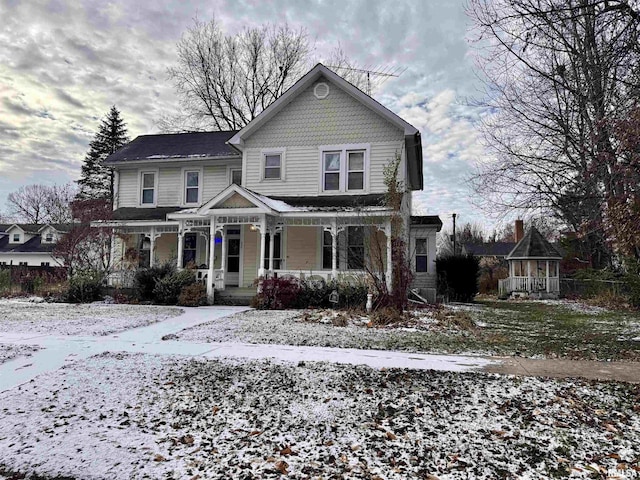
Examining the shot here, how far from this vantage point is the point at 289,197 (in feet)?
51.9

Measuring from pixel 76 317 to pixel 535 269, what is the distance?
70.9 ft

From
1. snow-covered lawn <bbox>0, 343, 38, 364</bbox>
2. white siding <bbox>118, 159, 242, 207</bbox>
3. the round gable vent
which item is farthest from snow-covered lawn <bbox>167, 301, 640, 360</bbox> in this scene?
the round gable vent

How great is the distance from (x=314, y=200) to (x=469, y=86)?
→ 6969mm

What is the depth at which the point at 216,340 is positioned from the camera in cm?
788

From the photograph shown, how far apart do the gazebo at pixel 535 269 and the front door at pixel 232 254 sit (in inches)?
598

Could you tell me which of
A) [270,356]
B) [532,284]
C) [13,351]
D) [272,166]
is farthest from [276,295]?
[532,284]

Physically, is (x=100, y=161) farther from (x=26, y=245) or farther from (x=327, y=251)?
(x=327, y=251)

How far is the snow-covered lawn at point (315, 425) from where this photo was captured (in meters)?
3.29

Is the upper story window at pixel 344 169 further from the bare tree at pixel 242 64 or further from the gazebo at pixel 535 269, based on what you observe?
the bare tree at pixel 242 64

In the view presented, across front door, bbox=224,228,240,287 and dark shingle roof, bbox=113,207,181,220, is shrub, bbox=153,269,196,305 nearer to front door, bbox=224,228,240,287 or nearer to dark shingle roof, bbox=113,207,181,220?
front door, bbox=224,228,240,287

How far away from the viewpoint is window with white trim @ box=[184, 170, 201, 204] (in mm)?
17953

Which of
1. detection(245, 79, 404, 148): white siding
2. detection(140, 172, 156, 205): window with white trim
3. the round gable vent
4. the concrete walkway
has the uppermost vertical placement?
the round gable vent

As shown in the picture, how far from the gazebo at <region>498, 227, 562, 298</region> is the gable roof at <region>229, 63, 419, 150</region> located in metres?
12.2

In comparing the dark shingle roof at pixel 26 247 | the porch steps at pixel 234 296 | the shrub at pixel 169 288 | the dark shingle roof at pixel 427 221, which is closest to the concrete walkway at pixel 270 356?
the shrub at pixel 169 288
